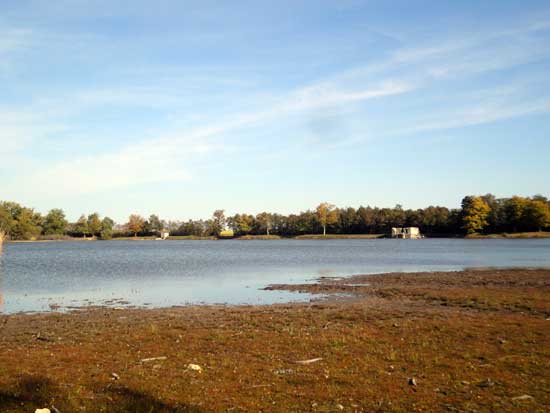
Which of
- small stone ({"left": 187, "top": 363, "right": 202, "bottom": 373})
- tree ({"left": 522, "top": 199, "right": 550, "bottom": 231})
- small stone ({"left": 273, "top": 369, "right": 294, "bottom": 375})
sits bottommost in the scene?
small stone ({"left": 273, "top": 369, "right": 294, "bottom": 375})

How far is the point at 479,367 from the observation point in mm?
12820

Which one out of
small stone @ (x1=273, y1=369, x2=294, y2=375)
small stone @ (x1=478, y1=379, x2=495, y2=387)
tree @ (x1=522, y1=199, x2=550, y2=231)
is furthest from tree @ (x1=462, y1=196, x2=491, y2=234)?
small stone @ (x1=273, y1=369, x2=294, y2=375)

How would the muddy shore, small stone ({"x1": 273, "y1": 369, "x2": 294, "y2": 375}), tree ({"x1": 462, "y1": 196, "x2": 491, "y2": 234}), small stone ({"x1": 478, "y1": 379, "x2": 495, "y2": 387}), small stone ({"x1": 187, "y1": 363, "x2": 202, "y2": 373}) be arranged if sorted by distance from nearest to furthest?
1. the muddy shore
2. small stone ({"x1": 478, "y1": 379, "x2": 495, "y2": 387})
3. small stone ({"x1": 273, "y1": 369, "x2": 294, "y2": 375})
4. small stone ({"x1": 187, "y1": 363, "x2": 202, "y2": 373})
5. tree ({"x1": 462, "y1": 196, "x2": 491, "y2": 234})

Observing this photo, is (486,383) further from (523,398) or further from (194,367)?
(194,367)

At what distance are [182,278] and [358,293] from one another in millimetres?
19252

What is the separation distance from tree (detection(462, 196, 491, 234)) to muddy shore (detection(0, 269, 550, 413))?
164748 millimetres

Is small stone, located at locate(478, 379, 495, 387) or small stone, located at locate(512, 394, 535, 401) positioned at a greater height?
small stone, located at locate(512, 394, 535, 401)

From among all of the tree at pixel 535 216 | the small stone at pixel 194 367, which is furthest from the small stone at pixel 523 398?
the tree at pixel 535 216

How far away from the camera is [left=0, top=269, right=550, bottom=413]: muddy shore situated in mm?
10344

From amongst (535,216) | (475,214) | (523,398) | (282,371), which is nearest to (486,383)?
(523,398)

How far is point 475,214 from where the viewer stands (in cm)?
17975

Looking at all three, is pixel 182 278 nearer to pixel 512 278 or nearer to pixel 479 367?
pixel 512 278

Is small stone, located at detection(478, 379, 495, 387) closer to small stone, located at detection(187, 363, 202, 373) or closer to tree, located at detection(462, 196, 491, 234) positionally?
small stone, located at detection(187, 363, 202, 373)

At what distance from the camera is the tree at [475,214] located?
17912 centimetres
